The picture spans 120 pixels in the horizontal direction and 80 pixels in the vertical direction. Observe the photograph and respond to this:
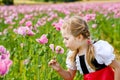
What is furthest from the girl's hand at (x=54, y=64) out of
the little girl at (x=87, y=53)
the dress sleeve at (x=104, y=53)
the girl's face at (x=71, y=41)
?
the dress sleeve at (x=104, y=53)

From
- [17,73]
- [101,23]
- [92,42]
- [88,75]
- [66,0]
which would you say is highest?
[92,42]

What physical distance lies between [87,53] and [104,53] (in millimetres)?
125

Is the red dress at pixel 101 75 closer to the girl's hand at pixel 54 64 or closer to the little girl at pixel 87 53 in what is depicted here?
the little girl at pixel 87 53

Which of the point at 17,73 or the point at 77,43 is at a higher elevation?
the point at 77,43

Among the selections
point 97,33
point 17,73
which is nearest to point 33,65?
point 17,73

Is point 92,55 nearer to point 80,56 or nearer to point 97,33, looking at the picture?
point 80,56

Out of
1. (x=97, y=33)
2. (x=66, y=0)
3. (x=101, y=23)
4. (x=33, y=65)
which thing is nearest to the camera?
(x=33, y=65)

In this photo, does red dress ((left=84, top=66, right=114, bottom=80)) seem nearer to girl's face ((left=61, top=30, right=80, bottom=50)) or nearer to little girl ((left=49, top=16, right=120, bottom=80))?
little girl ((left=49, top=16, right=120, bottom=80))

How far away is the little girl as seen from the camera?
10.2 feet

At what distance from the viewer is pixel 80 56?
3.22 meters

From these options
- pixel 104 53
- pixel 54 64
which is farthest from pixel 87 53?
pixel 54 64

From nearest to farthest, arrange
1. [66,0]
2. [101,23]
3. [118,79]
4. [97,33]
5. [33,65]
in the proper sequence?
[118,79] → [33,65] → [97,33] → [101,23] → [66,0]

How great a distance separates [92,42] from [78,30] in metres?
0.17

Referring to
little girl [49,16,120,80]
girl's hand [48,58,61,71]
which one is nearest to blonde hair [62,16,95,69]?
little girl [49,16,120,80]
